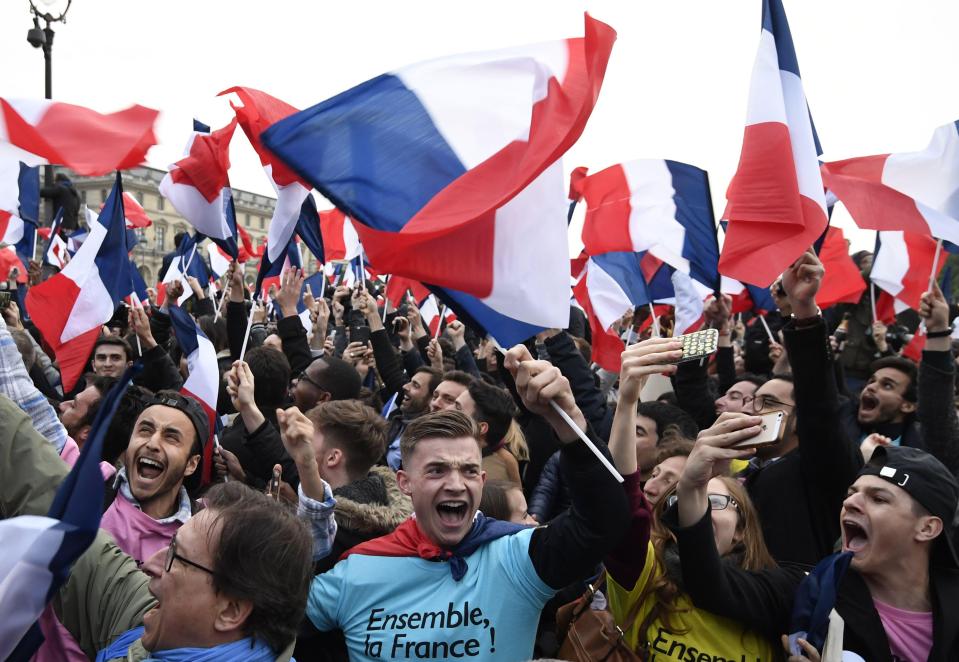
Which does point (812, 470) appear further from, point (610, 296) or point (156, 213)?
point (156, 213)

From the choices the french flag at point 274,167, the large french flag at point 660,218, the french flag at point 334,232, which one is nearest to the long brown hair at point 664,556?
the french flag at point 274,167

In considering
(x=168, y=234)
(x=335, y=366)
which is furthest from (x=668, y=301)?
(x=168, y=234)

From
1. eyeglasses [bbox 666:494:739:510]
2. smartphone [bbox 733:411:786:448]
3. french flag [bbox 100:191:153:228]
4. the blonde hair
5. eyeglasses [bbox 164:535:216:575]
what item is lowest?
the blonde hair

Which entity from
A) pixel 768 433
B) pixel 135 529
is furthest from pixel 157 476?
pixel 768 433

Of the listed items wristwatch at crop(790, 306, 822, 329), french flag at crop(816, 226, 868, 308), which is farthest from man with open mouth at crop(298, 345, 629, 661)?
french flag at crop(816, 226, 868, 308)

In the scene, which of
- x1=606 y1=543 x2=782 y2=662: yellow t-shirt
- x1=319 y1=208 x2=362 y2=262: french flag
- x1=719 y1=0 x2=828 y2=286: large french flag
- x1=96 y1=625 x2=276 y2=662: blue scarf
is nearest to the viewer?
x1=96 y1=625 x2=276 y2=662: blue scarf

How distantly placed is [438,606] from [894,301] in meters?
6.42

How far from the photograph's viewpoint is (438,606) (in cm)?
263

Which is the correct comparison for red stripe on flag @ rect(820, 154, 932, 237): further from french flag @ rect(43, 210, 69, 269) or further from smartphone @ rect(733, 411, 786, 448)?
french flag @ rect(43, 210, 69, 269)

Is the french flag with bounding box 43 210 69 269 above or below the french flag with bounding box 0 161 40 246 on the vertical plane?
below

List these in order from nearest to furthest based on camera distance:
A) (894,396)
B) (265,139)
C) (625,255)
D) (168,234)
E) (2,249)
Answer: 1. (265,139)
2. (894,396)
3. (625,255)
4. (2,249)
5. (168,234)

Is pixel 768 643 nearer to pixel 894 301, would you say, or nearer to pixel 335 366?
pixel 335 366

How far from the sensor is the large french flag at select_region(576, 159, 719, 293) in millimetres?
6188

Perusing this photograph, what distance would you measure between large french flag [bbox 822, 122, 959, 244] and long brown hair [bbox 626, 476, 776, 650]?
2619mm
